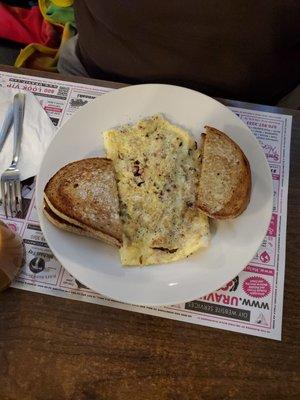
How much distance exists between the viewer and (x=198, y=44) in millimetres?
892

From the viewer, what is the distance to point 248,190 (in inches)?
29.9

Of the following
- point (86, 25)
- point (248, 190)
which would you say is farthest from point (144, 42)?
point (248, 190)

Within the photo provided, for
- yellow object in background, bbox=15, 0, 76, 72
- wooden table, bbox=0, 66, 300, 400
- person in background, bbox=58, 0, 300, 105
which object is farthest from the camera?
yellow object in background, bbox=15, 0, 76, 72

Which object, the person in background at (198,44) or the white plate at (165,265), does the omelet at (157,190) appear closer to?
the white plate at (165,265)

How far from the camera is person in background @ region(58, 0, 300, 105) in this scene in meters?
0.84

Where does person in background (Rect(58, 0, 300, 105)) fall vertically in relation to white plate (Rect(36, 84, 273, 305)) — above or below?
above

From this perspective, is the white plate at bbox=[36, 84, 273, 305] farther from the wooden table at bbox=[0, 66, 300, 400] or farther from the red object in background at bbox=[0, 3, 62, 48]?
the red object in background at bbox=[0, 3, 62, 48]

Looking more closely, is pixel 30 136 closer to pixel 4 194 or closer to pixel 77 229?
pixel 4 194

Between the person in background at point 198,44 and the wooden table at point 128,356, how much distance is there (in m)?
0.48

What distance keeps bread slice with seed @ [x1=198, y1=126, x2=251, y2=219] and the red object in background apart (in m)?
0.73

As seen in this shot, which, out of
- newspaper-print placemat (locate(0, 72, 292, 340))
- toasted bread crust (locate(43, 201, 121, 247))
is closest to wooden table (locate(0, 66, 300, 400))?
newspaper-print placemat (locate(0, 72, 292, 340))

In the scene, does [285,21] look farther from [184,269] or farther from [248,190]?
[184,269]

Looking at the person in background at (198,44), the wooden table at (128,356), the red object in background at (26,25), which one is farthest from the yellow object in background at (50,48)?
the wooden table at (128,356)

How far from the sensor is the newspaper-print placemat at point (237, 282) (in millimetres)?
740
